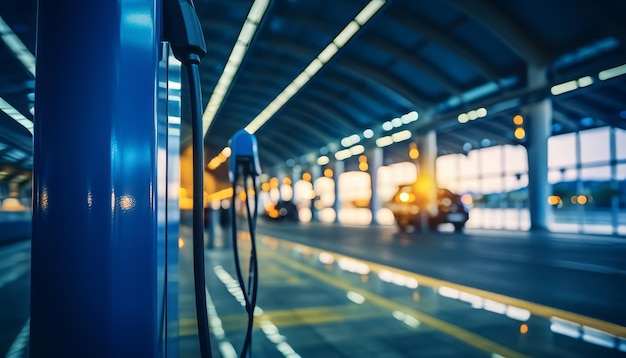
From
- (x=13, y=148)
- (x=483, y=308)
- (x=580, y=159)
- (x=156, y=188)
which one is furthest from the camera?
(x=580, y=159)

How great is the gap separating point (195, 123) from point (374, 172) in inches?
1129

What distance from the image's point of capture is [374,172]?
29656 millimetres

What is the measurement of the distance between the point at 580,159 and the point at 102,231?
25.8m

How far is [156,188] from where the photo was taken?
3.94 feet

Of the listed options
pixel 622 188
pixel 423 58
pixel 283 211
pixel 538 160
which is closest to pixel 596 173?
pixel 622 188

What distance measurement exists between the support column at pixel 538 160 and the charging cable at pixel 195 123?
1898 centimetres

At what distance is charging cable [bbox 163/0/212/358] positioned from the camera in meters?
1.38

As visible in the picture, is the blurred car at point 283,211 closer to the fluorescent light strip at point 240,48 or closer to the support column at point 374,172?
the support column at point 374,172

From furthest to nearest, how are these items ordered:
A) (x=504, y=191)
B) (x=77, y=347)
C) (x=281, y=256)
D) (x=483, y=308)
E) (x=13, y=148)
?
A: (x=504, y=191), (x=281, y=256), (x=483, y=308), (x=13, y=148), (x=77, y=347)

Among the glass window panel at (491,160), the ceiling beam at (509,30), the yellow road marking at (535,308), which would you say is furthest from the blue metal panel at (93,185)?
the glass window panel at (491,160)

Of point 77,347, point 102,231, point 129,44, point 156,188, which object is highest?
point 129,44

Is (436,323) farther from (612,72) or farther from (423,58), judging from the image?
(423,58)

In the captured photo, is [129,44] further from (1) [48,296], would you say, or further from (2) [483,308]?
(2) [483,308]

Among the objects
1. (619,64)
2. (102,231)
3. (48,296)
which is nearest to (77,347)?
(48,296)
